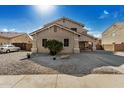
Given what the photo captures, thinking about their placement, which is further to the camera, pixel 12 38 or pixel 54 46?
pixel 12 38

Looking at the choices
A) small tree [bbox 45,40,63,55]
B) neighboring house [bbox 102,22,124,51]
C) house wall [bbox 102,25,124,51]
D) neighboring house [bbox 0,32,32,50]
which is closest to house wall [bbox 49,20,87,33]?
neighboring house [bbox 102,22,124,51]

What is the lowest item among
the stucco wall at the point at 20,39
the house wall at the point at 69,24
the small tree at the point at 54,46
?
the small tree at the point at 54,46

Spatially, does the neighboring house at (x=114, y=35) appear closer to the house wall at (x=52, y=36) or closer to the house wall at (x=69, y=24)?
the house wall at (x=69, y=24)

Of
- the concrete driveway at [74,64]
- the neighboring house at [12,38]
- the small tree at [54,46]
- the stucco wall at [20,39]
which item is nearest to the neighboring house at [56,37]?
the small tree at [54,46]

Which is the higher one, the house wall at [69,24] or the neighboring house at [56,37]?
the house wall at [69,24]

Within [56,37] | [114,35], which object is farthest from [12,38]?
[114,35]

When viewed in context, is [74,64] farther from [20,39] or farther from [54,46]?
[20,39]

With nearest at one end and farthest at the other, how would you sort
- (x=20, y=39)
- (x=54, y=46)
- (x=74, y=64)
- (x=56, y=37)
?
(x=74, y=64)
(x=54, y=46)
(x=56, y=37)
(x=20, y=39)

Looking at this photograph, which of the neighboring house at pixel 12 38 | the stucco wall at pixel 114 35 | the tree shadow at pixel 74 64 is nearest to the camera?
the tree shadow at pixel 74 64

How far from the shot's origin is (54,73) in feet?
30.8

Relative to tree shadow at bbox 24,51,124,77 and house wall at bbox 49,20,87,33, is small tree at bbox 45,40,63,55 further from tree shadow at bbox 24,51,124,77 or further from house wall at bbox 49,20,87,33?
house wall at bbox 49,20,87,33
